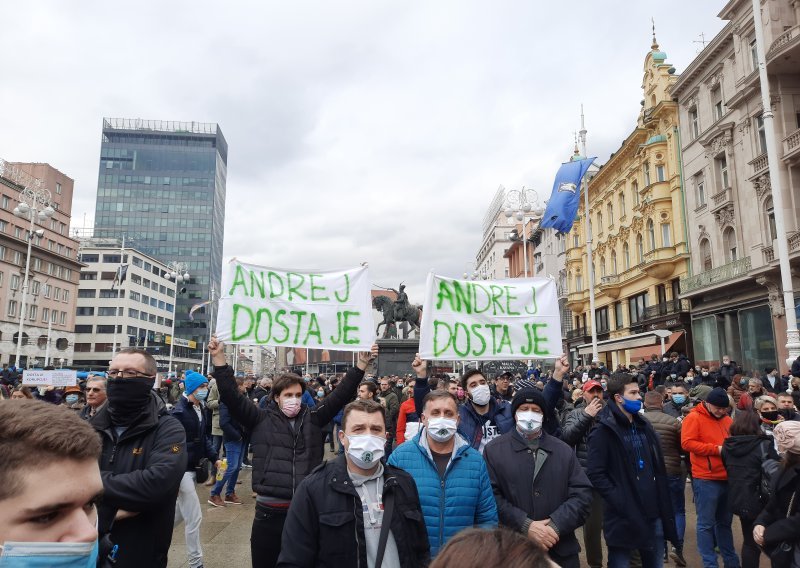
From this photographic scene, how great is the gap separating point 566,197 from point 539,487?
20.2 m

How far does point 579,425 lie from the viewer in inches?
233

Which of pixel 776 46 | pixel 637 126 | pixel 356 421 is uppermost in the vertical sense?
pixel 637 126

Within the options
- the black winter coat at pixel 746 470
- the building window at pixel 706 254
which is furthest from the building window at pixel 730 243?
the black winter coat at pixel 746 470

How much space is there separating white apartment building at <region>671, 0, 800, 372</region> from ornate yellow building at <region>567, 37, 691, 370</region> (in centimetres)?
142

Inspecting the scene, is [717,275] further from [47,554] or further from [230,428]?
[47,554]

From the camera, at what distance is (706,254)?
31.8 meters

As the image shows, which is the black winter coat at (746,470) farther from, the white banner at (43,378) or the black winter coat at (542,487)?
the white banner at (43,378)

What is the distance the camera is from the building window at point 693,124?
32094 mm

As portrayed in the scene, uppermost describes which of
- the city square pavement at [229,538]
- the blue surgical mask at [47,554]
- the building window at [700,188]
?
the building window at [700,188]

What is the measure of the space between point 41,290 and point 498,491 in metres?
70.3

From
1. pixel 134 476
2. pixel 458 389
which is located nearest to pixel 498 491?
pixel 134 476

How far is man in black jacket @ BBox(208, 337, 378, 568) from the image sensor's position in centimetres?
444

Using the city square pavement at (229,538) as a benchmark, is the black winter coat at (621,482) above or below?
above

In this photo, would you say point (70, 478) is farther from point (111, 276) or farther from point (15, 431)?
point (111, 276)
